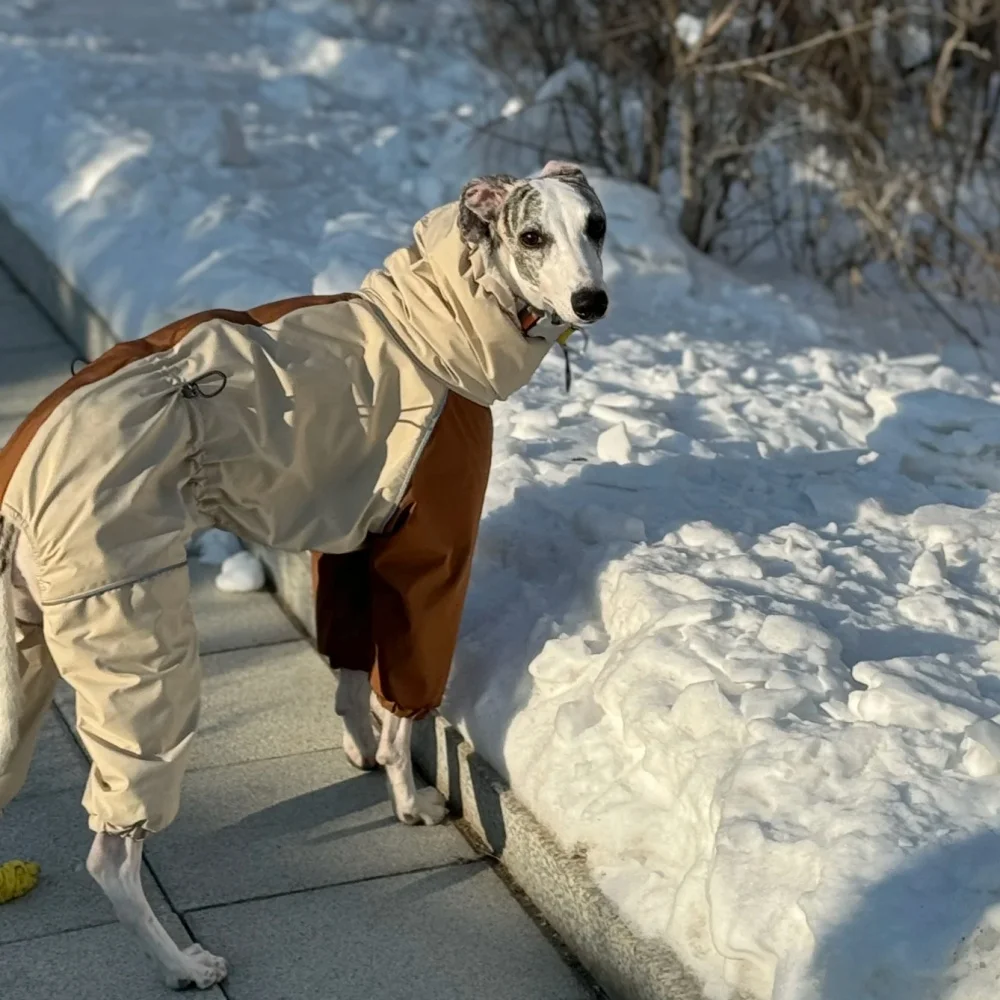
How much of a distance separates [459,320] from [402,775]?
1.13 metres

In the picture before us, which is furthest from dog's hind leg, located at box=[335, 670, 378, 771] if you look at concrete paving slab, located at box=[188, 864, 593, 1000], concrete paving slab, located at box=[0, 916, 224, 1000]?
concrete paving slab, located at box=[0, 916, 224, 1000]

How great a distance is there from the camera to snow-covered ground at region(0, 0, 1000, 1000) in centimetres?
293

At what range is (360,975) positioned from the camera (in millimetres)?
3363

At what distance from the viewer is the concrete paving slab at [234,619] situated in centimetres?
491

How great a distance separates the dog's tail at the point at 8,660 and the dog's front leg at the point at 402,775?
0.95 metres

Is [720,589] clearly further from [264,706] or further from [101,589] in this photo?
[101,589]

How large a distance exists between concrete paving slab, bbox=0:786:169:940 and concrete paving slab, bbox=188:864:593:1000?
0.78 feet

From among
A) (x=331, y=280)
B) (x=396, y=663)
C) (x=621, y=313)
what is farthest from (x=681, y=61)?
(x=396, y=663)

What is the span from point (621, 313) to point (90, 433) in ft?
14.2

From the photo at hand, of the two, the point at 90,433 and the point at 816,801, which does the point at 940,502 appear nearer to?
the point at 816,801

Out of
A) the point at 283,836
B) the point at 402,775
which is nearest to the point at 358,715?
the point at 402,775

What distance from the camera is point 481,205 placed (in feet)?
11.8

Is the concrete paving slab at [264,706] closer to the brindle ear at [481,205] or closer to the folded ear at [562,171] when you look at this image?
the brindle ear at [481,205]

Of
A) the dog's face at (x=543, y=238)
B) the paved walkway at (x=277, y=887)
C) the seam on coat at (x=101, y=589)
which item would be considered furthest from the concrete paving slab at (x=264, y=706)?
the dog's face at (x=543, y=238)
